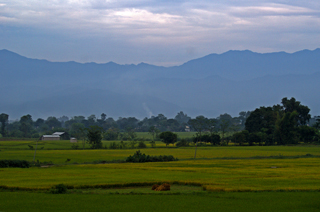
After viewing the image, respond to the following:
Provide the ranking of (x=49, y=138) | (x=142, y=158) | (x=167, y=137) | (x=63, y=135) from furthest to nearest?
(x=63, y=135), (x=49, y=138), (x=167, y=137), (x=142, y=158)

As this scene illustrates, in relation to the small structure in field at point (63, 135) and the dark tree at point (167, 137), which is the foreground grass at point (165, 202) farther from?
the small structure in field at point (63, 135)

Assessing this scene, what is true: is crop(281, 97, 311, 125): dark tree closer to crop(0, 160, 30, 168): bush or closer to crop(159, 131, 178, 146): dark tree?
crop(159, 131, 178, 146): dark tree

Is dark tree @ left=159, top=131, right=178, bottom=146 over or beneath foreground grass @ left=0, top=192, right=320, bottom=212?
over

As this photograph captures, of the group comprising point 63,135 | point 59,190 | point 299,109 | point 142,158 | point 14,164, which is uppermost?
point 299,109

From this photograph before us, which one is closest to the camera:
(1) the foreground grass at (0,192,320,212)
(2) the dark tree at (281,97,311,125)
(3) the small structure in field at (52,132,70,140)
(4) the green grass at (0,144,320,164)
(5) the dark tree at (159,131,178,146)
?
(1) the foreground grass at (0,192,320,212)

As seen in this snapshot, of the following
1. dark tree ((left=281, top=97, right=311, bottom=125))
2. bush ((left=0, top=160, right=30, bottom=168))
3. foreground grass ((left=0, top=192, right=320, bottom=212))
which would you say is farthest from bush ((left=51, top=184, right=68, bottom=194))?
dark tree ((left=281, top=97, right=311, bottom=125))

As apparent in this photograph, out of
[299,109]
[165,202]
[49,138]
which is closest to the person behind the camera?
[165,202]

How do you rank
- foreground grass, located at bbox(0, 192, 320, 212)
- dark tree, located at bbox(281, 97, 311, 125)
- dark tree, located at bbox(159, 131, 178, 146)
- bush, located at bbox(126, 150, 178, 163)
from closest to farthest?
foreground grass, located at bbox(0, 192, 320, 212) → bush, located at bbox(126, 150, 178, 163) → dark tree, located at bbox(159, 131, 178, 146) → dark tree, located at bbox(281, 97, 311, 125)

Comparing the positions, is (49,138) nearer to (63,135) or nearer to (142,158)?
(63,135)

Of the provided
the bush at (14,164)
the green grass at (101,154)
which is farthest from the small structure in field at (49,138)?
the bush at (14,164)

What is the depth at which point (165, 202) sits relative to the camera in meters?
20.8

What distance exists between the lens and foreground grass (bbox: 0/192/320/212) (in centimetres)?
1880

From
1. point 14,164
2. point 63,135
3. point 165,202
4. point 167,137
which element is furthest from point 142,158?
point 63,135

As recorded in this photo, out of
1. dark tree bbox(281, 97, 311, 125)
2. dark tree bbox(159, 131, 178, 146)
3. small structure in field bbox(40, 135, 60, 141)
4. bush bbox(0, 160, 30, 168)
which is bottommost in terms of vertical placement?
bush bbox(0, 160, 30, 168)
